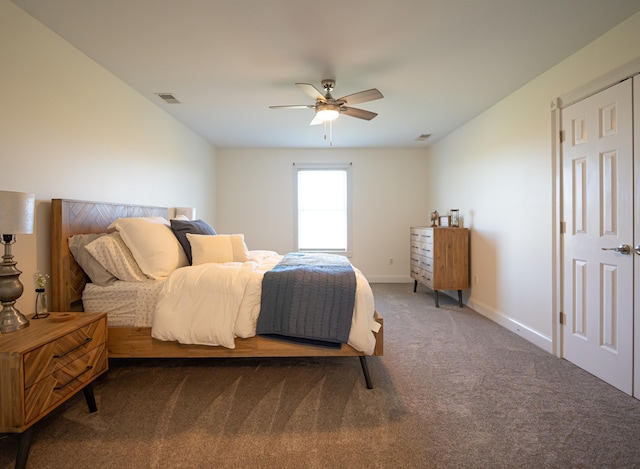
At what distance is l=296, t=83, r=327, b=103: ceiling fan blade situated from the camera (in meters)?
2.69

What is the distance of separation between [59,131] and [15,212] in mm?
1068

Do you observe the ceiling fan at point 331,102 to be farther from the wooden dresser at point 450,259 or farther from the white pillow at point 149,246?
the wooden dresser at point 450,259

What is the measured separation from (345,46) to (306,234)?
3.96 meters

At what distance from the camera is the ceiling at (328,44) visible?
2.05 meters

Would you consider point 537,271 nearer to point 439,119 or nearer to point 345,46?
point 439,119

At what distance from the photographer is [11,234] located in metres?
1.72

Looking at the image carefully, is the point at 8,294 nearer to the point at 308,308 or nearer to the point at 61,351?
the point at 61,351

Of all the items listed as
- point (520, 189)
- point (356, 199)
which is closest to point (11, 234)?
point (520, 189)

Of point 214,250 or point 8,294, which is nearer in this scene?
point 8,294

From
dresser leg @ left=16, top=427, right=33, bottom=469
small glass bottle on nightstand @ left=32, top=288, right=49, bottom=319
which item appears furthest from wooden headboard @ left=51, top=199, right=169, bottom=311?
dresser leg @ left=16, top=427, right=33, bottom=469

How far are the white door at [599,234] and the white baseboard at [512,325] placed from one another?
0.79 ft

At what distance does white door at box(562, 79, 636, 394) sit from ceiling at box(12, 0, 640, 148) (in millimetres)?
616

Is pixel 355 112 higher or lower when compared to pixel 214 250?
higher

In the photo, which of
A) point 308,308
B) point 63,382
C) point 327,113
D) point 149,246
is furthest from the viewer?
point 327,113
